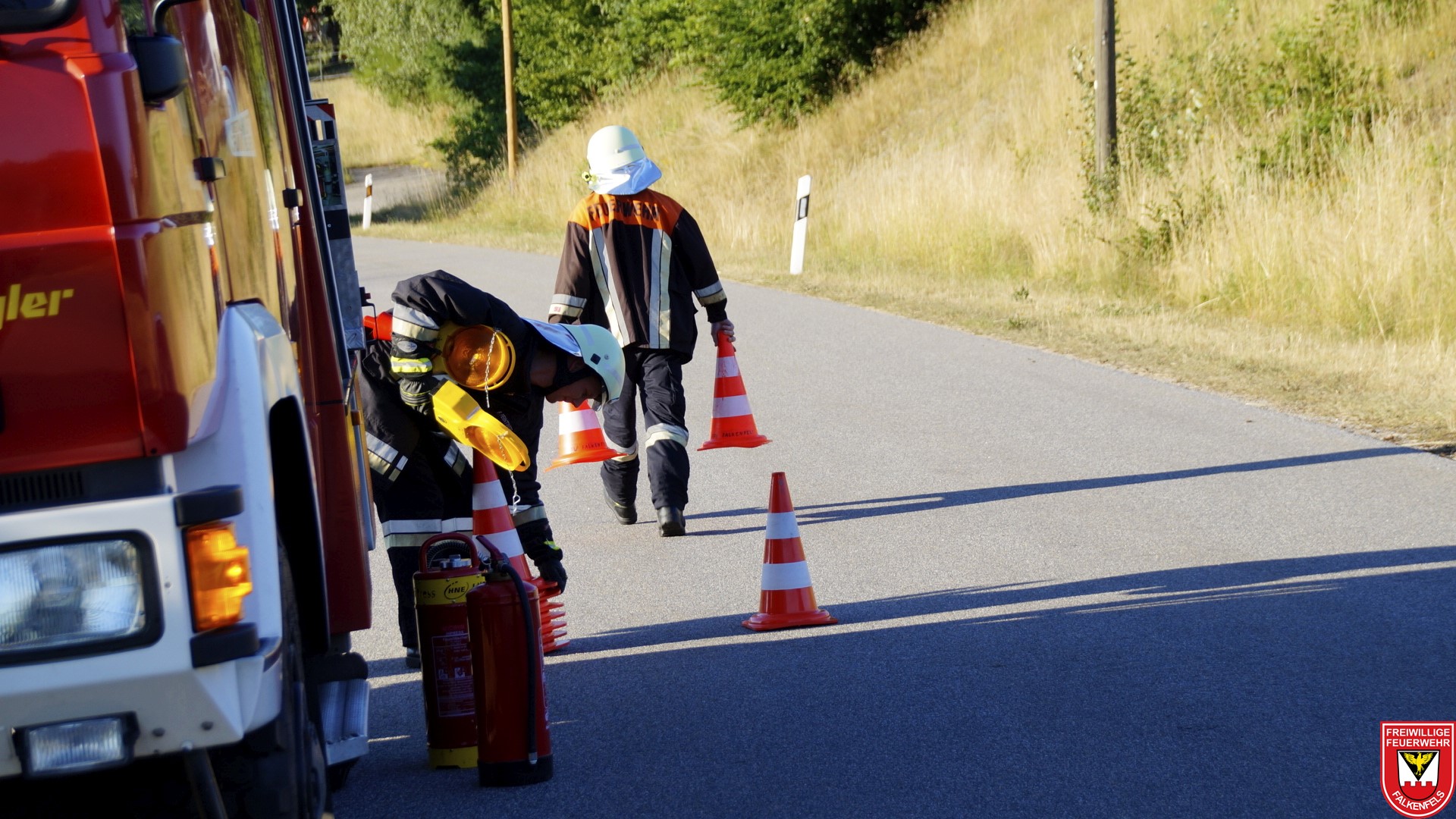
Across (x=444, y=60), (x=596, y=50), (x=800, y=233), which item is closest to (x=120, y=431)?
(x=800, y=233)

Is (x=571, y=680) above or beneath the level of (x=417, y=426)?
beneath

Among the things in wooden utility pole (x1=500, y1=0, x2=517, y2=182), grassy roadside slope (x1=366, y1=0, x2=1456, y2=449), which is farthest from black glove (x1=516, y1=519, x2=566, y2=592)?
wooden utility pole (x1=500, y1=0, x2=517, y2=182)

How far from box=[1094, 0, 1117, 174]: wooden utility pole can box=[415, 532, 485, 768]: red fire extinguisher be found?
44.8 feet

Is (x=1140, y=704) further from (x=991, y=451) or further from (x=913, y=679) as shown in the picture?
(x=991, y=451)

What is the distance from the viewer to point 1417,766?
14.7 ft

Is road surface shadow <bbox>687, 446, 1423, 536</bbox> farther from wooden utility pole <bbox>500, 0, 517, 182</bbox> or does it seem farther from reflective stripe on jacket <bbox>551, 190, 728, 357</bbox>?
wooden utility pole <bbox>500, 0, 517, 182</bbox>

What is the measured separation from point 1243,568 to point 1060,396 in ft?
14.3

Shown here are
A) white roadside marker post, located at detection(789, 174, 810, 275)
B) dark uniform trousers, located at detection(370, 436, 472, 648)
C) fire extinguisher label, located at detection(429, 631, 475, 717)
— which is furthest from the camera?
white roadside marker post, located at detection(789, 174, 810, 275)

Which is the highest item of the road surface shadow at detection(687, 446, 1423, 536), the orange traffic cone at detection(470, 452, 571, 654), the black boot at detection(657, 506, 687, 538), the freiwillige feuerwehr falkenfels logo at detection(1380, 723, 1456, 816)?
the orange traffic cone at detection(470, 452, 571, 654)

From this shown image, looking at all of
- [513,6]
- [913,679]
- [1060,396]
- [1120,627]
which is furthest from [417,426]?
[513,6]

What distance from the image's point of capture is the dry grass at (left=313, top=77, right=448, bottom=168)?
5169cm

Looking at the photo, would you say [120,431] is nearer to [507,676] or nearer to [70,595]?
[70,595]

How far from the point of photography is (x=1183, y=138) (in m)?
17.2

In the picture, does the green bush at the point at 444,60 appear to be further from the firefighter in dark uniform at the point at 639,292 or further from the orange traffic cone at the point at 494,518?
the orange traffic cone at the point at 494,518
